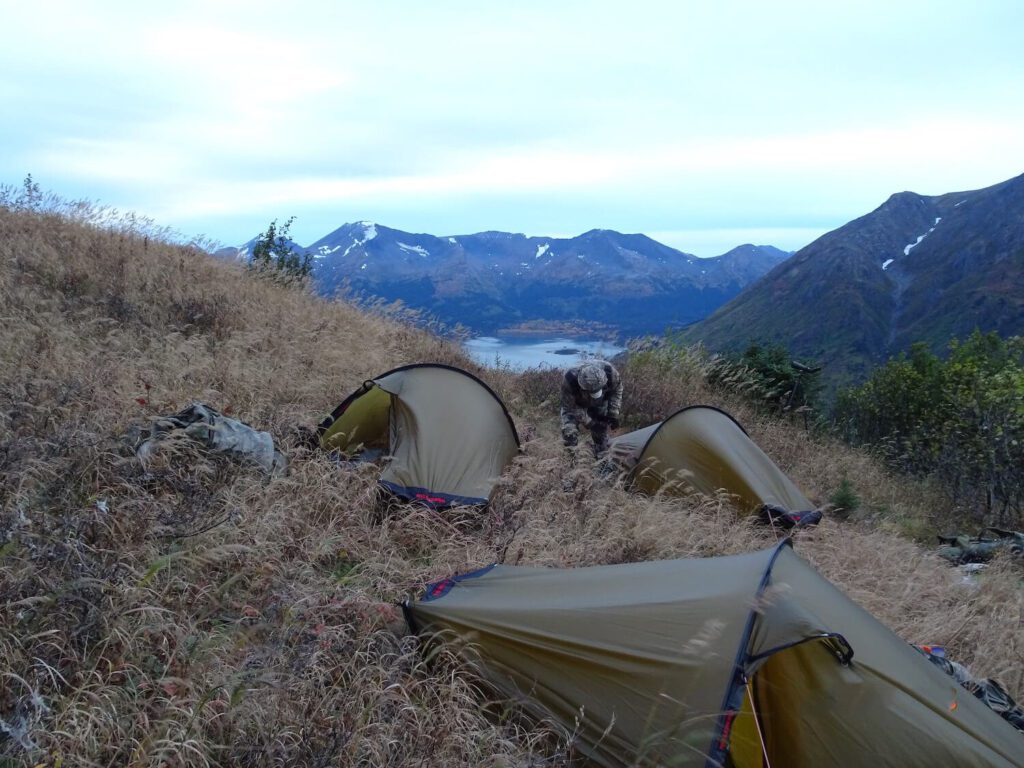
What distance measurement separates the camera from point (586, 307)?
140 metres

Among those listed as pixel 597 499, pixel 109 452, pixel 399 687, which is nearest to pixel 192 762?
pixel 399 687

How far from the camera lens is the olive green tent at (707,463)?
6516mm

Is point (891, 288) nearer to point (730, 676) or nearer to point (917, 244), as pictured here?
point (917, 244)

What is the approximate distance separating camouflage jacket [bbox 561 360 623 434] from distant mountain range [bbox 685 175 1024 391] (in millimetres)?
96208

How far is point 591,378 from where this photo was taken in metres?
7.29

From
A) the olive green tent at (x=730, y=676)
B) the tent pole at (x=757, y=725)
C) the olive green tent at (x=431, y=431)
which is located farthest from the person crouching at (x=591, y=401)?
the tent pole at (x=757, y=725)

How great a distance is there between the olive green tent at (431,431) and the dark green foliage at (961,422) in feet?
24.8

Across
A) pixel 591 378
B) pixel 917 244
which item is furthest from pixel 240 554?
pixel 917 244

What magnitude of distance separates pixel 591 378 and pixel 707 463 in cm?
141

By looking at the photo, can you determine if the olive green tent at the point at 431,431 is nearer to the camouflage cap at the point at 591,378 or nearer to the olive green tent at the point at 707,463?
the camouflage cap at the point at 591,378

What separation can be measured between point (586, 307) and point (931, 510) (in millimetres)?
132203

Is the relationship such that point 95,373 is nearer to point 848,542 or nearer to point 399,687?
point 399,687

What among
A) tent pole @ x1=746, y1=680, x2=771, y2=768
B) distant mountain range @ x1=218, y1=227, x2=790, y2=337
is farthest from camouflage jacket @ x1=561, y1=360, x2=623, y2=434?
distant mountain range @ x1=218, y1=227, x2=790, y2=337

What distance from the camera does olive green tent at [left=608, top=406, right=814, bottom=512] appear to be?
6516 millimetres
